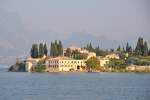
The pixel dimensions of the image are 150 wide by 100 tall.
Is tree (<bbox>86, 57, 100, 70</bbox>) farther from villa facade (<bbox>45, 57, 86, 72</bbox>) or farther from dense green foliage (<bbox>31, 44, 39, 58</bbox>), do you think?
dense green foliage (<bbox>31, 44, 39, 58</bbox>)

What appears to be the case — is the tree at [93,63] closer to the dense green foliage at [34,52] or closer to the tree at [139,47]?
the tree at [139,47]

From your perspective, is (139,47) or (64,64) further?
(64,64)

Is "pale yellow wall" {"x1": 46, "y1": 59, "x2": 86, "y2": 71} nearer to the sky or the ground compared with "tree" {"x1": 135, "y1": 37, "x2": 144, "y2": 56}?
nearer to the ground

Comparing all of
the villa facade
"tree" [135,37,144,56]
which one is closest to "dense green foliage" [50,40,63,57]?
the villa facade

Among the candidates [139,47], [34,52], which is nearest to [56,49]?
[34,52]

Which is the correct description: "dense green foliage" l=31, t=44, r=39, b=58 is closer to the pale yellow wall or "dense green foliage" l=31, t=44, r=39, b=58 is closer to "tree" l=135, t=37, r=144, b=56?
the pale yellow wall

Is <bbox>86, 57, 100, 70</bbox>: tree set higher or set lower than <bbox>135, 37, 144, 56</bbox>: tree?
lower

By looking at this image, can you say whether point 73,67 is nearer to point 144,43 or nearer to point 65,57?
point 65,57

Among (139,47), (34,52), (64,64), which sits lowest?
(64,64)

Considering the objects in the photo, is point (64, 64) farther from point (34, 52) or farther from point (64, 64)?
point (34, 52)

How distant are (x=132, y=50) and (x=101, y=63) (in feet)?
21.5

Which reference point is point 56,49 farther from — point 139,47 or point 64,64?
point 139,47

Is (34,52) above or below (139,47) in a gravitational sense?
below

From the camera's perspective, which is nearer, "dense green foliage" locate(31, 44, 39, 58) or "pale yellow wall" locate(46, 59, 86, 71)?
"dense green foliage" locate(31, 44, 39, 58)
